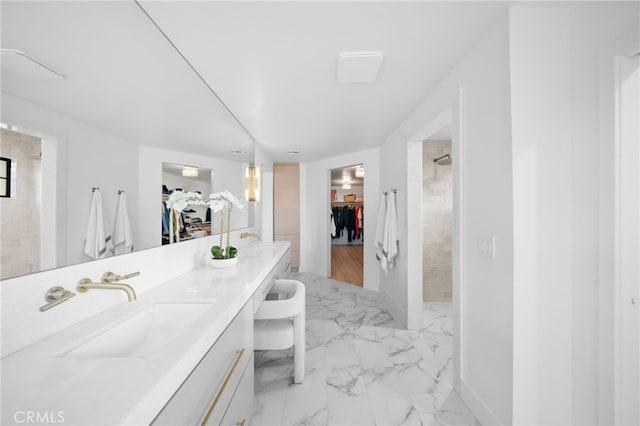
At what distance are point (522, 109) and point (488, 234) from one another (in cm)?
66

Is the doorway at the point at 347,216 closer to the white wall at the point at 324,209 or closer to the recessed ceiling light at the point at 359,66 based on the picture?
the white wall at the point at 324,209

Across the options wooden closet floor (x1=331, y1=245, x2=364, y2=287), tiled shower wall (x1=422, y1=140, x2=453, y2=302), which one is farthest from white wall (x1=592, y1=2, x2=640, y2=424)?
wooden closet floor (x1=331, y1=245, x2=364, y2=287)

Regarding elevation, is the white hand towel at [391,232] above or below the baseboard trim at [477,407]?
above

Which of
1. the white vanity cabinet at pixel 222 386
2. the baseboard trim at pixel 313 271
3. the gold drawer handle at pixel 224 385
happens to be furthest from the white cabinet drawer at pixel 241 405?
the baseboard trim at pixel 313 271

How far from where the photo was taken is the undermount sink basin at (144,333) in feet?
2.76

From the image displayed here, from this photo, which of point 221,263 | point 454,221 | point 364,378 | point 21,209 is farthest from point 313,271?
point 21,209

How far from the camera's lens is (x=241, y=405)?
4.07ft

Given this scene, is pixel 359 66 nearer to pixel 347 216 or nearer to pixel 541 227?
pixel 541 227

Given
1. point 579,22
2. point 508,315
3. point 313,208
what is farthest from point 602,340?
point 313,208

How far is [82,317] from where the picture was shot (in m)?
0.95

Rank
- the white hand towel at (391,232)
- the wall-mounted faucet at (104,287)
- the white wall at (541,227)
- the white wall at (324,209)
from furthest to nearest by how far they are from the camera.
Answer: the white wall at (324,209) → the white hand towel at (391,232) → the white wall at (541,227) → the wall-mounted faucet at (104,287)

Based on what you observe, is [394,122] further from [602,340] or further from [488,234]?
[602,340]

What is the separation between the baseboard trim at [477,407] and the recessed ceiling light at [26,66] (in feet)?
8.17

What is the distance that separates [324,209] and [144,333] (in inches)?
158
